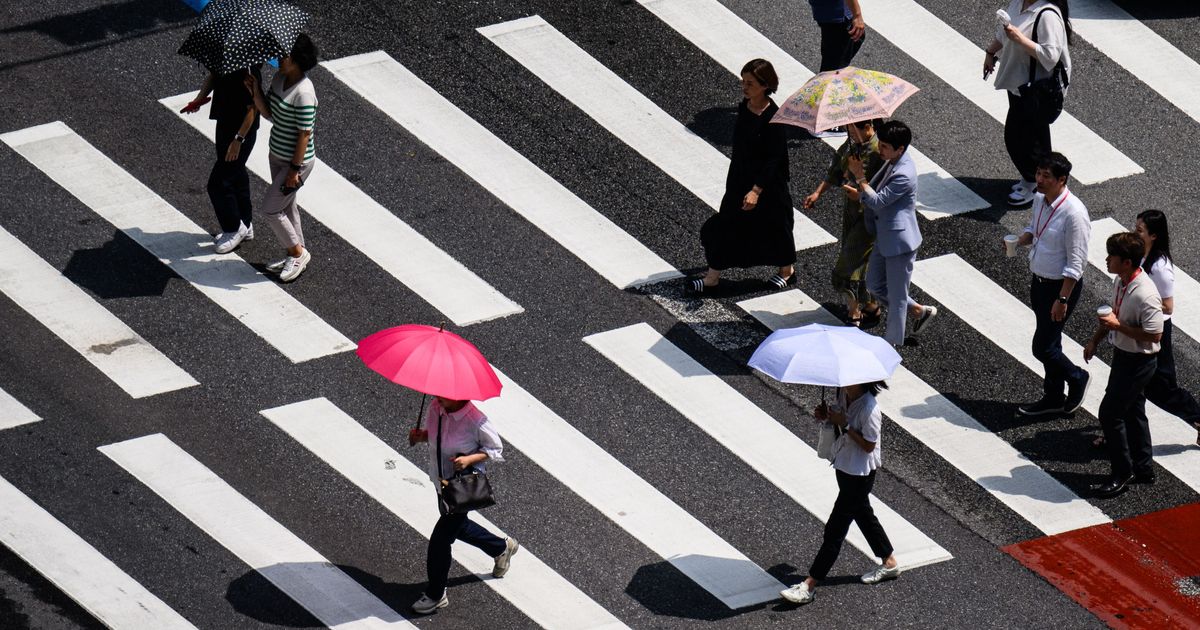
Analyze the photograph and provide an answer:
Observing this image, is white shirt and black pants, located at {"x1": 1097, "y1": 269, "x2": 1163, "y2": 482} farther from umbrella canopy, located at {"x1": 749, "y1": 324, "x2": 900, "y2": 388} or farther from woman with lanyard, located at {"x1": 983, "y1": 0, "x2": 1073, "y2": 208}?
woman with lanyard, located at {"x1": 983, "y1": 0, "x2": 1073, "y2": 208}

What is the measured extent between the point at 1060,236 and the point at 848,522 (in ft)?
9.54

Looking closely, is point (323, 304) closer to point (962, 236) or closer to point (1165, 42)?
point (962, 236)

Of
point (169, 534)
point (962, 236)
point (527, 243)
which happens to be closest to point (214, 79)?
point (527, 243)

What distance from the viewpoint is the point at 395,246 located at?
44.1 ft

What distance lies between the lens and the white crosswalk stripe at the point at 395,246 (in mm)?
12945

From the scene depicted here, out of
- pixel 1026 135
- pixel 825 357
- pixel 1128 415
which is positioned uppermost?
pixel 825 357

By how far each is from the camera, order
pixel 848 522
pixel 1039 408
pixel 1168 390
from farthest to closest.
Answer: pixel 1039 408 → pixel 1168 390 → pixel 848 522

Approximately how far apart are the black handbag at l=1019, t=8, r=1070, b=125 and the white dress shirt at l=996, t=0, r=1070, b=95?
0.11 ft

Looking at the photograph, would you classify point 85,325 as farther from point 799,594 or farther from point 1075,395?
point 1075,395

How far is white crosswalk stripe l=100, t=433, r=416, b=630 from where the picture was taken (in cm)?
1019

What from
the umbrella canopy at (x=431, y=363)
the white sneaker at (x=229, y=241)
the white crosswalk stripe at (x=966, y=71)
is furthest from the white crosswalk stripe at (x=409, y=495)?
the white crosswalk stripe at (x=966, y=71)

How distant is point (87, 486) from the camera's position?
10961mm

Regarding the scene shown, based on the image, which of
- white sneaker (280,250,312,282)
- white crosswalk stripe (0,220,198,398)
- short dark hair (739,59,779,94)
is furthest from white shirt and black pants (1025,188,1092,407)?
white crosswalk stripe (0,220,198,398)

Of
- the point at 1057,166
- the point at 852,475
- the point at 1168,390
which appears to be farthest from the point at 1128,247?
the point at 852,475
